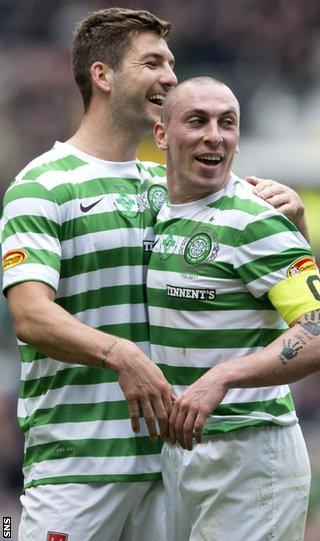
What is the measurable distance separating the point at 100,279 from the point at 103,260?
0.06m

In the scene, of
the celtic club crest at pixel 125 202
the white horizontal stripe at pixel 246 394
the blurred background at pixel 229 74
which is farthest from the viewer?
the blurred background at pixel 229 74

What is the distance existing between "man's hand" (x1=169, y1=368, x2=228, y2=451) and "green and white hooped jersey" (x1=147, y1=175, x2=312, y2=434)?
181 mm

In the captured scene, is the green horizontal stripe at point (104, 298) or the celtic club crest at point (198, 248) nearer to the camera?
the celtic club crest at point (198, 248)

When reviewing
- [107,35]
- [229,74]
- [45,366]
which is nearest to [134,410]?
[45,366]

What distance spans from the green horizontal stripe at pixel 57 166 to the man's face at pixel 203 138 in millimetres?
339

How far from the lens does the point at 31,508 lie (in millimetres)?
3494

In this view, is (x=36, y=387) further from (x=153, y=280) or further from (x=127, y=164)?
(x=127, y=164)

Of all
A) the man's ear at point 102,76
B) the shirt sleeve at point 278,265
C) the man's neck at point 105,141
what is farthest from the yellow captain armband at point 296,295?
the man's ear at point 102,76

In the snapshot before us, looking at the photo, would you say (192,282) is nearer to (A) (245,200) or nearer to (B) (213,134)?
(A) (245,200)

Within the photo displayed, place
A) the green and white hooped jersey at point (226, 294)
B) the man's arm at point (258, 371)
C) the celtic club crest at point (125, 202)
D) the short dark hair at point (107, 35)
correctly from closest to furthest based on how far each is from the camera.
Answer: the man's arm at point (258, 371) < the green and white hooped jersey at point (226, 294) < the celtic club crest at point (125, 202) < the short dark hair at point (107, 35)

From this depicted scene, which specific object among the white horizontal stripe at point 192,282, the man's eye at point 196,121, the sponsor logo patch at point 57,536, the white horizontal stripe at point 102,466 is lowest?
the sponsor logo patch at point 57,536

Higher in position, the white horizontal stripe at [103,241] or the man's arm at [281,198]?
the man's arm at [281,198]

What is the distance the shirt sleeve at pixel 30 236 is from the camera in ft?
10.6

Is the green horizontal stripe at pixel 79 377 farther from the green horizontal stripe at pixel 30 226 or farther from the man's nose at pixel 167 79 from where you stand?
the man's nose at pixel 167 79
